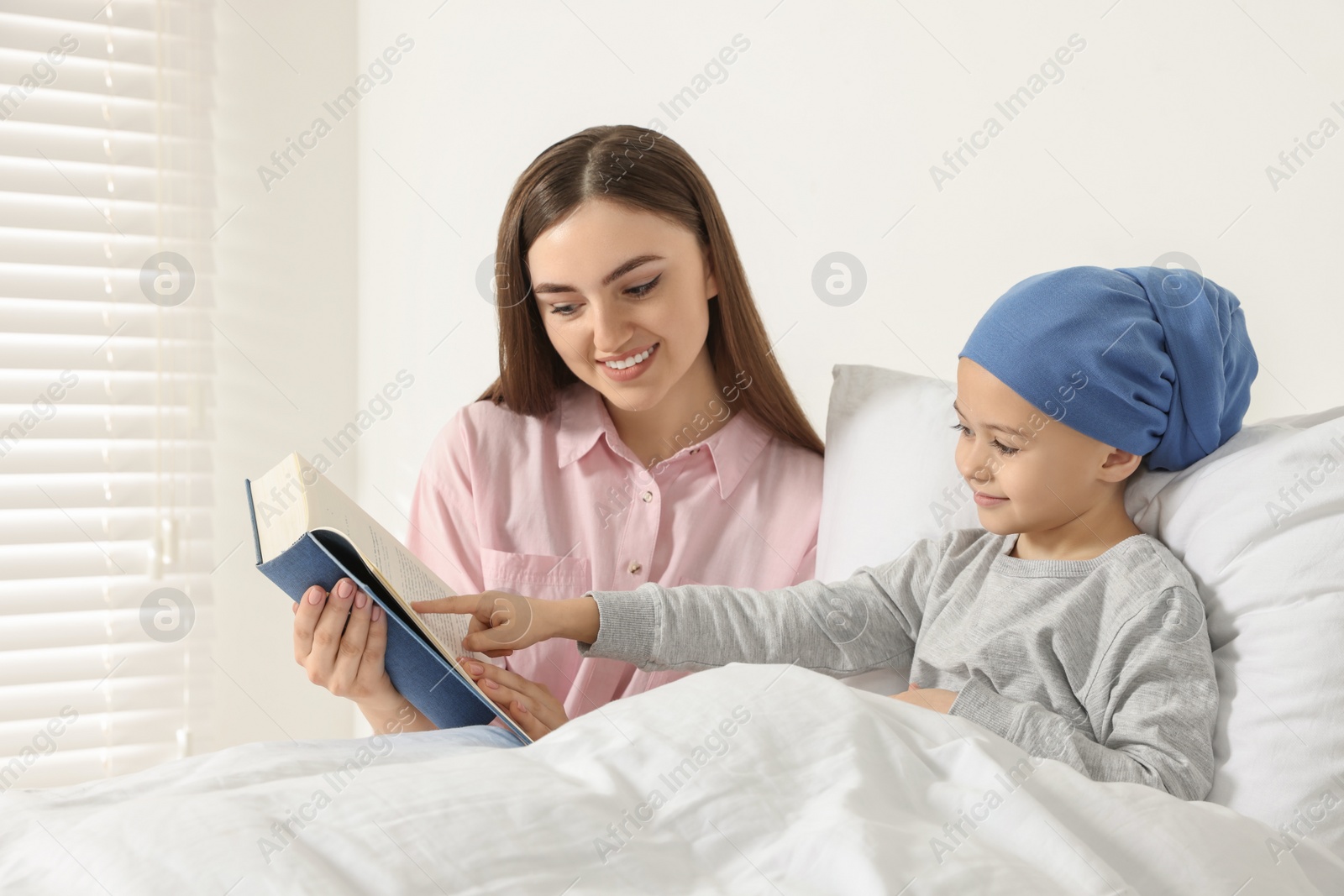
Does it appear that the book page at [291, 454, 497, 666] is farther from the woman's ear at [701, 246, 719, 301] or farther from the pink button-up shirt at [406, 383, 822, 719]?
the woman's ear at [701, 246, 719, 301]

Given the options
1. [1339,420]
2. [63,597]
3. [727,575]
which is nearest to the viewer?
[1339,420]

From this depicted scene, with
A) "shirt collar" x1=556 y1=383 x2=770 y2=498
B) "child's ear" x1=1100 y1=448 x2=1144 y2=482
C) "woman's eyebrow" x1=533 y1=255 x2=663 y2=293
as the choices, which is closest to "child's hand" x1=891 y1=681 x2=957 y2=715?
"child's ear" x1=1100 y1=448 x2=1144 y2=482

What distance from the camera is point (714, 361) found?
1596mm

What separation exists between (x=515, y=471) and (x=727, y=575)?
0.35m

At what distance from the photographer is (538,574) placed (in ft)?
4.89

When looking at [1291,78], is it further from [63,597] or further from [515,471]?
[63,597]

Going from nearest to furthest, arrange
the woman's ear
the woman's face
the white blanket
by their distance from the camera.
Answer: the white blanket, the woman's face, the woman's ear

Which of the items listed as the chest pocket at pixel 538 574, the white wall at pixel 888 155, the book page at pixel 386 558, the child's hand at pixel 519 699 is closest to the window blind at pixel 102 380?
the white wall at pixel 888 155

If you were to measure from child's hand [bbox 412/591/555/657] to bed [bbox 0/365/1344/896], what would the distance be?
18 centimetres

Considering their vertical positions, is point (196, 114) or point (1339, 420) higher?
point (196, 114)

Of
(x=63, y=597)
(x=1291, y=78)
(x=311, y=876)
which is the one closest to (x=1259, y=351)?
(x=1291, y=78)

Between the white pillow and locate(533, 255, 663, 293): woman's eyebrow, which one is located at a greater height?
locate(533, 255, 663, 293): woman's eyebrow

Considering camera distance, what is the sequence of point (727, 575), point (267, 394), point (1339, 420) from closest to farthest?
point (1339, 420) < point (727, 575) < point (267, 394)

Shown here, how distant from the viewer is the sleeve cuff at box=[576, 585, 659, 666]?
1.22m
